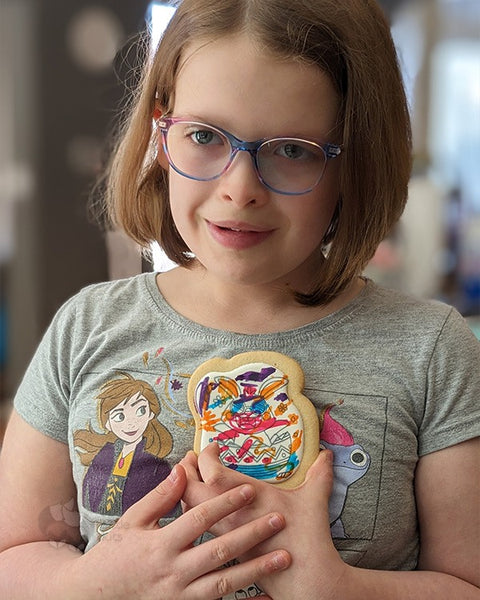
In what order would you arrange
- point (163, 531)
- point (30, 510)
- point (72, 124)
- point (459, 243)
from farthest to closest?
point (459, 243) → point (72, 124) → point (30, 510) → point (163, 531)

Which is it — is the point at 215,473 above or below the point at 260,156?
below

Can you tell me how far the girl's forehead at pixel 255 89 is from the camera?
Answer: 77 centimetres

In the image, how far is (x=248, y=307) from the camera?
897mm

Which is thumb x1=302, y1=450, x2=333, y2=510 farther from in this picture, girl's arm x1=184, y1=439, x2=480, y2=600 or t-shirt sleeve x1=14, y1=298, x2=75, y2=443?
t-shirt sleeve x1=14, y1=298, x2=75, y2=443

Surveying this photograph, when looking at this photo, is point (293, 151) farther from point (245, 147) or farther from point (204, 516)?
point (204, 516)

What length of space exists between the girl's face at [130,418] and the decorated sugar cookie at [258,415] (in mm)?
49

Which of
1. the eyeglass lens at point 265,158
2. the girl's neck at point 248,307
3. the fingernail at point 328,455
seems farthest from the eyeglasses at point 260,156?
the fingernail at point 328,455

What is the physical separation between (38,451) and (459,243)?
240cm

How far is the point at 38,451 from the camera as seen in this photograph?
0.90 metres

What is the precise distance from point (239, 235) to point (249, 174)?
58 mm

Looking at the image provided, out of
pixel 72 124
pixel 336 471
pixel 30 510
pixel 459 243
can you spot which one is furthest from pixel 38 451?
pixel 459 243

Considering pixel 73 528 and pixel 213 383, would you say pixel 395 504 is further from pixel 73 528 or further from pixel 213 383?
pixel 73 528

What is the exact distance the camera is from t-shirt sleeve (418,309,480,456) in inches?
32.4

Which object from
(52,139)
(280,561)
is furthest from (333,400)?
(52,139)
